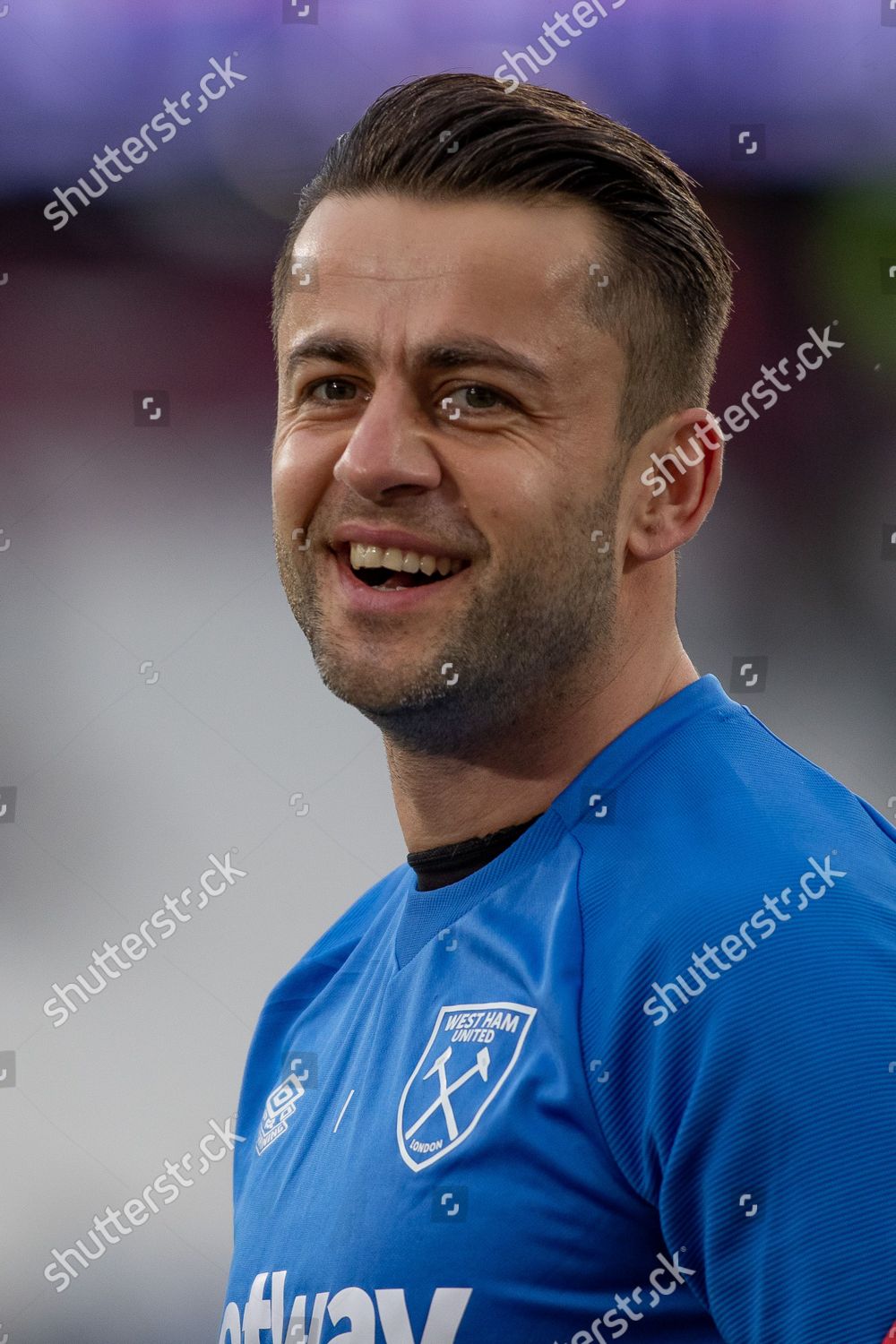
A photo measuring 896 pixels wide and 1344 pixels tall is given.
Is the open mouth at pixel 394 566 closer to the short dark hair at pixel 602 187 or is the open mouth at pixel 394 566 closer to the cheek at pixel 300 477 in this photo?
the cheek at pixel 300 477

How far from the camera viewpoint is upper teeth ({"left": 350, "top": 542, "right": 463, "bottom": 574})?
38.1 inches

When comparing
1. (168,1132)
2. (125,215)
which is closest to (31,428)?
(125,215)

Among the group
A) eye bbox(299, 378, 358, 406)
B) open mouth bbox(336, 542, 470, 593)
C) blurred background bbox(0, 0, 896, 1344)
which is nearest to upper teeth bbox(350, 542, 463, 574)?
open mouth bbox(336, 542, 470, 593)

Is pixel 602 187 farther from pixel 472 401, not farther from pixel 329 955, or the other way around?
pixel 329 955

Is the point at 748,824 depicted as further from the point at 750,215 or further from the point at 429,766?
the point at 750,215

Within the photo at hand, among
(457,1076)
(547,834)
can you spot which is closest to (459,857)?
(547,834)

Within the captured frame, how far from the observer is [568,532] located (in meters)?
0.96

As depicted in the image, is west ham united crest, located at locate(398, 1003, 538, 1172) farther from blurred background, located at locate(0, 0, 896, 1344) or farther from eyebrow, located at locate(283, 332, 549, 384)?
blurred background, located at locate(0, 0, 896, 1344)

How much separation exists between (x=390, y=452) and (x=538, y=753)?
24 cm

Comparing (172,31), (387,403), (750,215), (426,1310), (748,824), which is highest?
(172,31)

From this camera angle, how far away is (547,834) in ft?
3.19

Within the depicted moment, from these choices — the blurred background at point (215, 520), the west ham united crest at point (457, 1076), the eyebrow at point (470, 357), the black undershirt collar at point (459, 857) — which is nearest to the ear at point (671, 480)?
the eyebrow at point (470, 357)

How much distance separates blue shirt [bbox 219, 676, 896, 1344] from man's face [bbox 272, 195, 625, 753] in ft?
0.33

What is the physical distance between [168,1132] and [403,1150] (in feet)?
5.84
